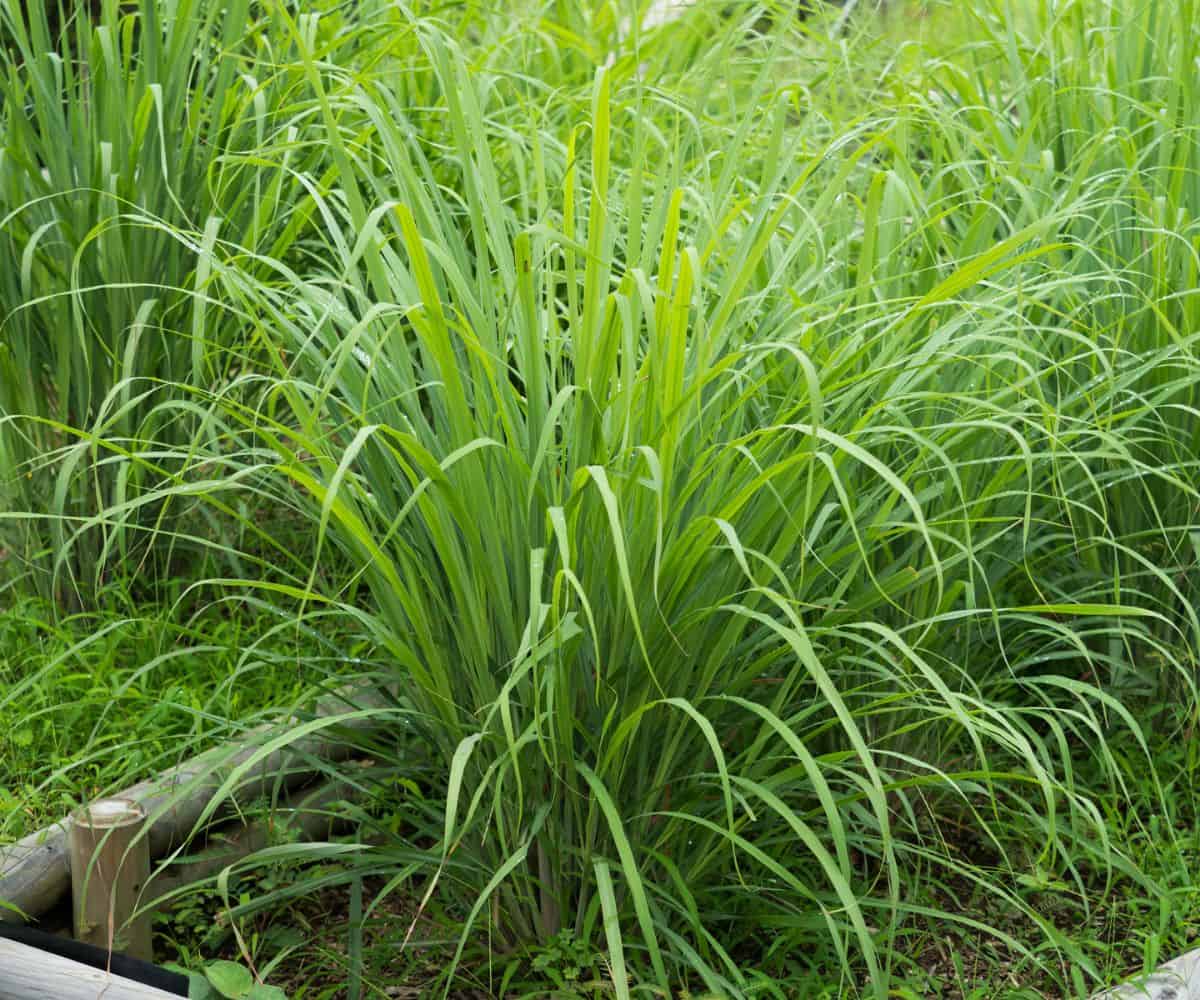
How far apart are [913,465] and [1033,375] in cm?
19

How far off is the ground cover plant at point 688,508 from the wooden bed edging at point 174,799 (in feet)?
0.39

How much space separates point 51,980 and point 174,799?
26cm

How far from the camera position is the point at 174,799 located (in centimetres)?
201

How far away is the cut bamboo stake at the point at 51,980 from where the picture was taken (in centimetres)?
185

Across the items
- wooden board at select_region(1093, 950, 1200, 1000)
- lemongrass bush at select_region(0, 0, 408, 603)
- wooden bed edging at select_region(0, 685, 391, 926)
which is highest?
lemongrass bush at select_region(0, 0, 408, 603)

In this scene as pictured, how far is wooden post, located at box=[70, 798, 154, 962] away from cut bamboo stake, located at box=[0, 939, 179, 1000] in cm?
9

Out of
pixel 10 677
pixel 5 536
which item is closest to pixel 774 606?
pixel 10 677

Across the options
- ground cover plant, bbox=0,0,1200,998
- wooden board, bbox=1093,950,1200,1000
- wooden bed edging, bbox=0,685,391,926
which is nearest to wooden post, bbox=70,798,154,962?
wooden bed edging, bbox=0,685,391,926

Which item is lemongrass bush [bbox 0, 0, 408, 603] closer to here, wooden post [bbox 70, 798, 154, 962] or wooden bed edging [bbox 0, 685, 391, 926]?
wooden bed edging [bbox 0, 685, 391, 926]

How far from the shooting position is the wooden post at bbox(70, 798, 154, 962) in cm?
201

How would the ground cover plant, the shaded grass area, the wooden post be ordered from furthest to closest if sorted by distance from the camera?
the shaded grass area < the wooden post < the ground cover plant

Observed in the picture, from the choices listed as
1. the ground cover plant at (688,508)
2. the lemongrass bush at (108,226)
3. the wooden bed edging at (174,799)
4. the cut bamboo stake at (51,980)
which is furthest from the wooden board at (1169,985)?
the lemongrass bush at (108,226)

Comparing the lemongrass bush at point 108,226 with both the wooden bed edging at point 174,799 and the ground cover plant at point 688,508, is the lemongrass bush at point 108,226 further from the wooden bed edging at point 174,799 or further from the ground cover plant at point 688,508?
the wooden bed edging at point 174,799

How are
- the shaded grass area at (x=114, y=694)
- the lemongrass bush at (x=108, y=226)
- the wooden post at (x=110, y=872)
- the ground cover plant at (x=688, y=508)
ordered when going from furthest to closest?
the lemongrass bush at (x=108, y=226) < the shaded grass area at (x=114, y=694) < the wooden post at (x=110, y=872) < the ground cover plant at (x=688, y=508)
